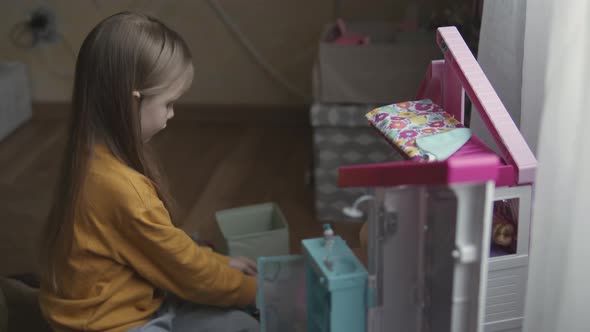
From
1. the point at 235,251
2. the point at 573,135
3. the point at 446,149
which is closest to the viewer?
the point at 573,135

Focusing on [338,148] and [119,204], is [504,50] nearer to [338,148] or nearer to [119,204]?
[119,204]

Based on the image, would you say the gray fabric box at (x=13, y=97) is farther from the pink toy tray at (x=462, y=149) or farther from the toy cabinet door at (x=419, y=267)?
the toy cabinet door at (x=419, y=267)

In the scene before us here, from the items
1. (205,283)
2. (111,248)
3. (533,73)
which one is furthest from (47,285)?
(533,73)

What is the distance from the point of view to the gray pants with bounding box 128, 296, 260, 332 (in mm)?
1193

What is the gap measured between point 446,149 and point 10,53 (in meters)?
2.12

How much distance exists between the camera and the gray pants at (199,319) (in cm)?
119

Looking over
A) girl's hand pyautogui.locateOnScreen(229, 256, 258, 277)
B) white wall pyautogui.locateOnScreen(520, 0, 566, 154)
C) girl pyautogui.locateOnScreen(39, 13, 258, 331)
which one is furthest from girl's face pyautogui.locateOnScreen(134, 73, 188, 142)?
white wall pyautogui.locateOnScreen(520, 0, 566, 154)

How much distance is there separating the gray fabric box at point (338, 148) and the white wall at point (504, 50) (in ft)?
2.08

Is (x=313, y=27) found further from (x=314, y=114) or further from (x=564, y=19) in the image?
(x=564, y=19)

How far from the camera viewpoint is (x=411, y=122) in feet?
3.35

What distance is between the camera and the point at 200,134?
8.46ft

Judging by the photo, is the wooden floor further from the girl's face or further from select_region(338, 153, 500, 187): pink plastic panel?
select_region(338, 153, 500, 187): pink plastic panel

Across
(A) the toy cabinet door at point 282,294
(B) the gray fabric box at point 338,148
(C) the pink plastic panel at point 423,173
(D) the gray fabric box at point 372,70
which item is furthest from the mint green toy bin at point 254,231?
(C) the pink plastic panel at point 423,173

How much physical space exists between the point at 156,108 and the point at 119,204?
156mm
